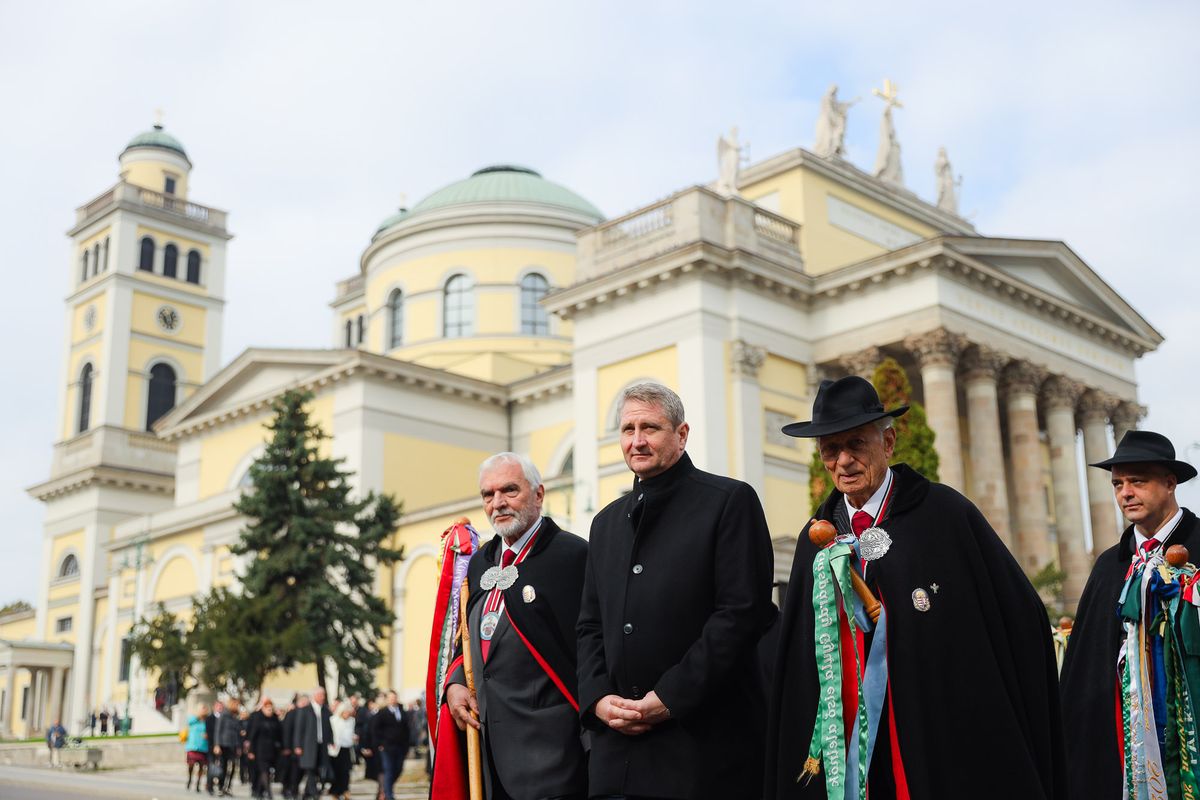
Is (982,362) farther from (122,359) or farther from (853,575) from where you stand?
(122,359)

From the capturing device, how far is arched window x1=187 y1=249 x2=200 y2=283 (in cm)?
6600

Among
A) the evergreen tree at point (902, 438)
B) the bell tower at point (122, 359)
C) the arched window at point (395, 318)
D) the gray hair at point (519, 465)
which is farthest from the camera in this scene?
the bell tower at point (122, 359)

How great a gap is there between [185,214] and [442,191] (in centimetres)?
2057

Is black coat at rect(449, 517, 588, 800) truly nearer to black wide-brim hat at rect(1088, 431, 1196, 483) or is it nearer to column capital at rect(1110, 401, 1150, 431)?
black wide-brim hat at rect(1088, 431, 1196, 483)

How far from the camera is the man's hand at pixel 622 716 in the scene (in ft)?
15.9

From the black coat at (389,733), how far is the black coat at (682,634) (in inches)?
544

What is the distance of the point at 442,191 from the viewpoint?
51938mm

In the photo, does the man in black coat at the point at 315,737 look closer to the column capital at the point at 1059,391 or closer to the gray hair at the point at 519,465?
the gray hair at the point at 519,465

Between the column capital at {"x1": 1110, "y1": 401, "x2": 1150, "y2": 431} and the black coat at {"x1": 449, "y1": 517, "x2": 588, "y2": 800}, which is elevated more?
the column capital at {"x1": 1110, "y1": 401, "x2": 1150, "y2": 431}

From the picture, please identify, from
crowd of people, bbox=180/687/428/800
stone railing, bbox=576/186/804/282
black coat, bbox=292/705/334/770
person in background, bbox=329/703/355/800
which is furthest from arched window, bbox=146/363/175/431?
black coat, bbox=292/705/334/770

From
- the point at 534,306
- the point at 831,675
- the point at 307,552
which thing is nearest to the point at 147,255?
the point at 534,306

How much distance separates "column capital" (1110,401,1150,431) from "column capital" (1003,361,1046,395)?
452 cm

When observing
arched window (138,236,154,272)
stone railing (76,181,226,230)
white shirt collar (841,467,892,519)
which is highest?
stone railing (76,181,226,230)

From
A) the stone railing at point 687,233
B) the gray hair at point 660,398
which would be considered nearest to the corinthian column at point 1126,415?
the stone railing at point 687,233
